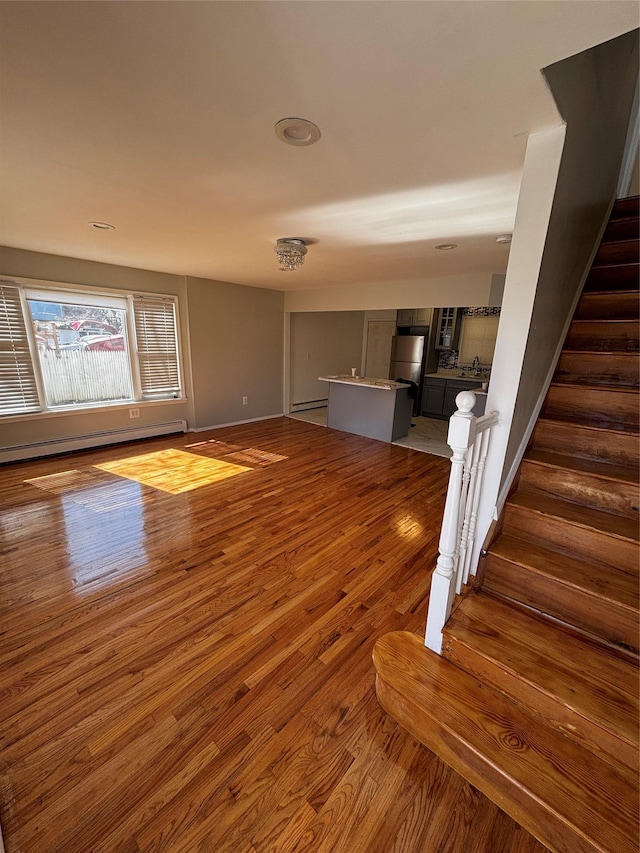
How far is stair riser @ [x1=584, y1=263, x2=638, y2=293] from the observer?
2.28 meters

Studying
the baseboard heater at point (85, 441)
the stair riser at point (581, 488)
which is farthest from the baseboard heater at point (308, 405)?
the stair riser at point (581, 488)

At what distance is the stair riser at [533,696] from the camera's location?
1.06m

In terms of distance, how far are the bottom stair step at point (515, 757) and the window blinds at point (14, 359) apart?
4.57 meters

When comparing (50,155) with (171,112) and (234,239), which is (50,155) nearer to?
(171,112)

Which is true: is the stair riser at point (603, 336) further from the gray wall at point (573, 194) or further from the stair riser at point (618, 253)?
the stair riser at point (618, 253)

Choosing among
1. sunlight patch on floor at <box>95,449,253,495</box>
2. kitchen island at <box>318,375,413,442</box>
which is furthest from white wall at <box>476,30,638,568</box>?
kitchen island at <box>318,375,413,442</box>

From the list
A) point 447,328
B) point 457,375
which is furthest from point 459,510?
point 447,328

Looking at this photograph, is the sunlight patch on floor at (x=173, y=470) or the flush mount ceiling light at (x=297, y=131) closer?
the flush mount ceiling light at (x=297, y=131)

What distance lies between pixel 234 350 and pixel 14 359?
277cm

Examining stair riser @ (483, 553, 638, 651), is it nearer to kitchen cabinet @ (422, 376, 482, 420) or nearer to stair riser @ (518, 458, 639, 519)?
stair riser @ (518, 458, 639, 519)

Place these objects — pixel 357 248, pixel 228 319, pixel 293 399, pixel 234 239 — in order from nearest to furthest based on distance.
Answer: pixel 234 239 < pixel 357 248 < pixel 228 319 < pixel 293 399

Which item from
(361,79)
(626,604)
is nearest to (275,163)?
(361,79)

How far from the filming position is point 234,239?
9.53ft

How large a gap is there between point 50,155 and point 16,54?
0.69m
